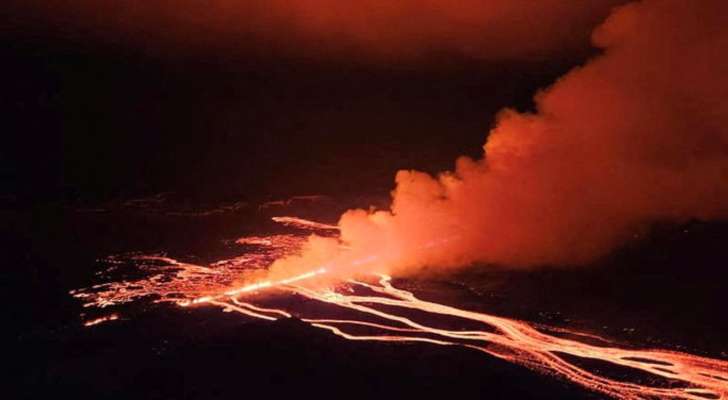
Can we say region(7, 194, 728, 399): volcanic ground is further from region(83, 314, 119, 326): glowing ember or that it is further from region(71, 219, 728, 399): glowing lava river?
region(71, 219, 728, 399): glowing lava river

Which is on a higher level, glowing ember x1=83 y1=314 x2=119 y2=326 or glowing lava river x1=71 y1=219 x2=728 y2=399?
glowing lava river x1=71 y1=219 x2=728 y2=399

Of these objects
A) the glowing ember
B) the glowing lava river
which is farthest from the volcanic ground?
the glowing lava river

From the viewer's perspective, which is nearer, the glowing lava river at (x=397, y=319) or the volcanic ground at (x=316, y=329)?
the volcanic ground at (x=316, y=329)

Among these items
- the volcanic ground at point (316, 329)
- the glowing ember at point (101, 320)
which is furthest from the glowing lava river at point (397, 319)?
the volcanic ground at point (316, 329)

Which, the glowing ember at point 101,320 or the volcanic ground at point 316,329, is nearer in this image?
the volcanic ground at point 316,329

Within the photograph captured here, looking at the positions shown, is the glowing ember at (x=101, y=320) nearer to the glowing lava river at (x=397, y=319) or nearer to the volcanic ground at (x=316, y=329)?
the glowing lava river at (x=397, y=319)

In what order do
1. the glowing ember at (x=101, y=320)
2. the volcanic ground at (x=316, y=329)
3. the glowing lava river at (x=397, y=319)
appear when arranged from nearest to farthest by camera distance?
the volcanic ground at (x=316, y=329), the glowing lava river at (x=397, y=319), the glowing ember at (x=101, y=320)

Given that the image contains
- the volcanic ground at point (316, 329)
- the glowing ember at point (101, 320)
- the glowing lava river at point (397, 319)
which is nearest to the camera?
the volcanic ground at point (316, 329)

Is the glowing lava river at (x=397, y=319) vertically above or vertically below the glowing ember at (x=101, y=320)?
above

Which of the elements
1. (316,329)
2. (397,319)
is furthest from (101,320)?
(397,319)
